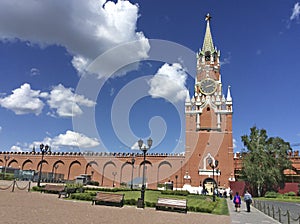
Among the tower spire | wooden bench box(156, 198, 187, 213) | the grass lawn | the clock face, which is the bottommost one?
Result: the grass lawn

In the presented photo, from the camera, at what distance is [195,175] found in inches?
1545

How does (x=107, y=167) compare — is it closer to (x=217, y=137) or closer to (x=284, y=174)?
(x=217, y=137)

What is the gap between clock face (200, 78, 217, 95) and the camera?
4384 cm

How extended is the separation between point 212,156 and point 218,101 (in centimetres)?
897

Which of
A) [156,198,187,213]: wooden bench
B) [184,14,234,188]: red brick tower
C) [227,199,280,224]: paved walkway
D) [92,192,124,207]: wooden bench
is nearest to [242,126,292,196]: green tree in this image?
[184,14,234,188]: red brick tower

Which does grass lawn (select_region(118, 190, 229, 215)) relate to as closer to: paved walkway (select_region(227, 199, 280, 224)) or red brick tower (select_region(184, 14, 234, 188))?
paved walkway (select_region(227, 199, 280, 224))

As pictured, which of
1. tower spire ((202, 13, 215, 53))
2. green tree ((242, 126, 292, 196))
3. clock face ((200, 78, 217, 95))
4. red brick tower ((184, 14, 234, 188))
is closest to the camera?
green tree ((242, 126, 292, 196))

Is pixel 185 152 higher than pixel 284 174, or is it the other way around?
pixel 185 152

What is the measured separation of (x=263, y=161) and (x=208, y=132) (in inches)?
386

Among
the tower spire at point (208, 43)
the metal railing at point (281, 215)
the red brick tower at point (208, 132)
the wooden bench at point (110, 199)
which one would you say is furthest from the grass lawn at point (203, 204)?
the tower spire at point (208, 43)

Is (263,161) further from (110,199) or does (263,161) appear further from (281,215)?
(110,199)

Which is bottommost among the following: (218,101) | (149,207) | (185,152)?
(149,207)

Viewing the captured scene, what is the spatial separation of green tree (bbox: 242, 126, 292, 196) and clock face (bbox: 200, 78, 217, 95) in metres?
10.2

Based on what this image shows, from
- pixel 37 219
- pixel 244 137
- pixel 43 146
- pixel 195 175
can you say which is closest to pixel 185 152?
pixel 195 175
